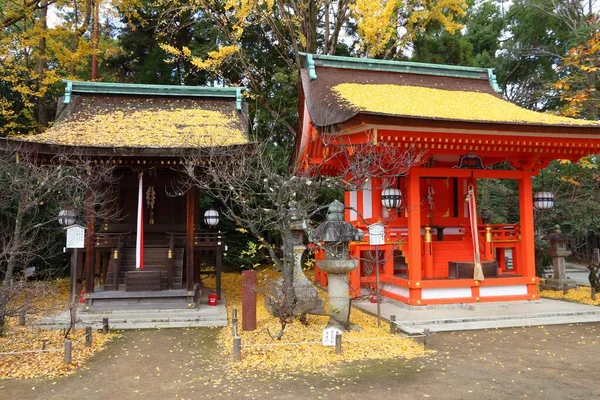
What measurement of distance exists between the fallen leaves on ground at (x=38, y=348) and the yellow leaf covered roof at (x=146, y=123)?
13.7ft

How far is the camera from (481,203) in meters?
20.4

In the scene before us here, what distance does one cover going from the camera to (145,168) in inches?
438

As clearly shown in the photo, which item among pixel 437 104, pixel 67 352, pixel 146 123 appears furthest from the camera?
pixel 146 123

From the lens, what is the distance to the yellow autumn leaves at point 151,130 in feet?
34.5

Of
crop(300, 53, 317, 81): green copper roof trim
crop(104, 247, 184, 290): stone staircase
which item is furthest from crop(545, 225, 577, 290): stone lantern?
crop(104, 247, 184, 290): stone staircase

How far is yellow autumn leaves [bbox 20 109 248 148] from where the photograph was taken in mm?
10516

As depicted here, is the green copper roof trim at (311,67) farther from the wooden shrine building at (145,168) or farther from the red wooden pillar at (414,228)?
the red wooden pillar at (414,228)

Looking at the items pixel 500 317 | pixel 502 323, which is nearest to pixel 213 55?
pixel 500 317

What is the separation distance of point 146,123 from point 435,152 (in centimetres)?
817

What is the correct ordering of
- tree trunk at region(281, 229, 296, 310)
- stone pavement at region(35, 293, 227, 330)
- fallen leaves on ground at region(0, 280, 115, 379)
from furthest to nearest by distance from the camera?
stone pavement at region(35, 293, 227, 330)
tree trunk at region(281, 229, 296, 310)
fallen leaves on ground at region(0, 280, 115, 379)

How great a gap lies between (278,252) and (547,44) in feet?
67.6

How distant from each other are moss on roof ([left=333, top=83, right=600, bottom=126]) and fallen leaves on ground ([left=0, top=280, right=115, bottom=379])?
701 cm

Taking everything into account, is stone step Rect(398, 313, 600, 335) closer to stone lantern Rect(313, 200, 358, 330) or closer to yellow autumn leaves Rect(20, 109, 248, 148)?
stone lantern Rect(313, 200, 358, 330)

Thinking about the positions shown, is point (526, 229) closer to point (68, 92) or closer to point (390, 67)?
point (390, 67)
